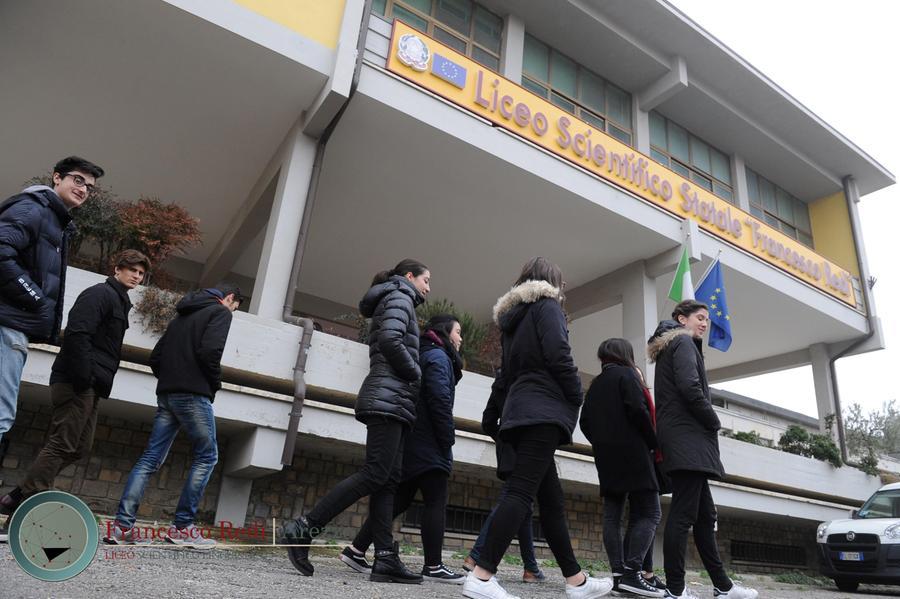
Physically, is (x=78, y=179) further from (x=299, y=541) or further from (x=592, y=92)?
(x=592, y=92)

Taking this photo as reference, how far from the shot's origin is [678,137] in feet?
43.3

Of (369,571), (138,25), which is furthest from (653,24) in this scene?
(369,571)

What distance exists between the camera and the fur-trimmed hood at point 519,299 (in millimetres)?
3377

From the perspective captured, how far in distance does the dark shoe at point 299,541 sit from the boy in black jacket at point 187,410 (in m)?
0.91

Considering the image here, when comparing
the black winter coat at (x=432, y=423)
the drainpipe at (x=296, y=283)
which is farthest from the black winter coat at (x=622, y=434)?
the drainpipe at (x=296, y=283)

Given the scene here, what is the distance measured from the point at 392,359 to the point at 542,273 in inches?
40.1

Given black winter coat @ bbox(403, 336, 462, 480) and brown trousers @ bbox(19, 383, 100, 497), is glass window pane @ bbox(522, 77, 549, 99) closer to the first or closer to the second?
black winter coat @ bbox(403, 336, 462, 480)

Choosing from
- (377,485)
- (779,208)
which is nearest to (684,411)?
(377,485)

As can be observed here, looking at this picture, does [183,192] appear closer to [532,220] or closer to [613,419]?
[532,220]

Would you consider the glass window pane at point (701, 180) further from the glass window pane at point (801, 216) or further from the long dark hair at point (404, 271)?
the long dark hair at point (404, 271)

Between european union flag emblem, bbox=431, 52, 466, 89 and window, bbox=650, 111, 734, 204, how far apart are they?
218 inches

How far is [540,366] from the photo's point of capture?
10.6ft

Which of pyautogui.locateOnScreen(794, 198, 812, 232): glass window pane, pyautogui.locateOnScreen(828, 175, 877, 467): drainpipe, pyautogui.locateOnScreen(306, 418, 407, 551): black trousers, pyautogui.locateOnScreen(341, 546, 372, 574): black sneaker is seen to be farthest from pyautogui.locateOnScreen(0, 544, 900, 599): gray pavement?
pyautogui.locateOnScreen(794, 198, 812, 232): glass window pane

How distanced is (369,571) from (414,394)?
47.4 inches
